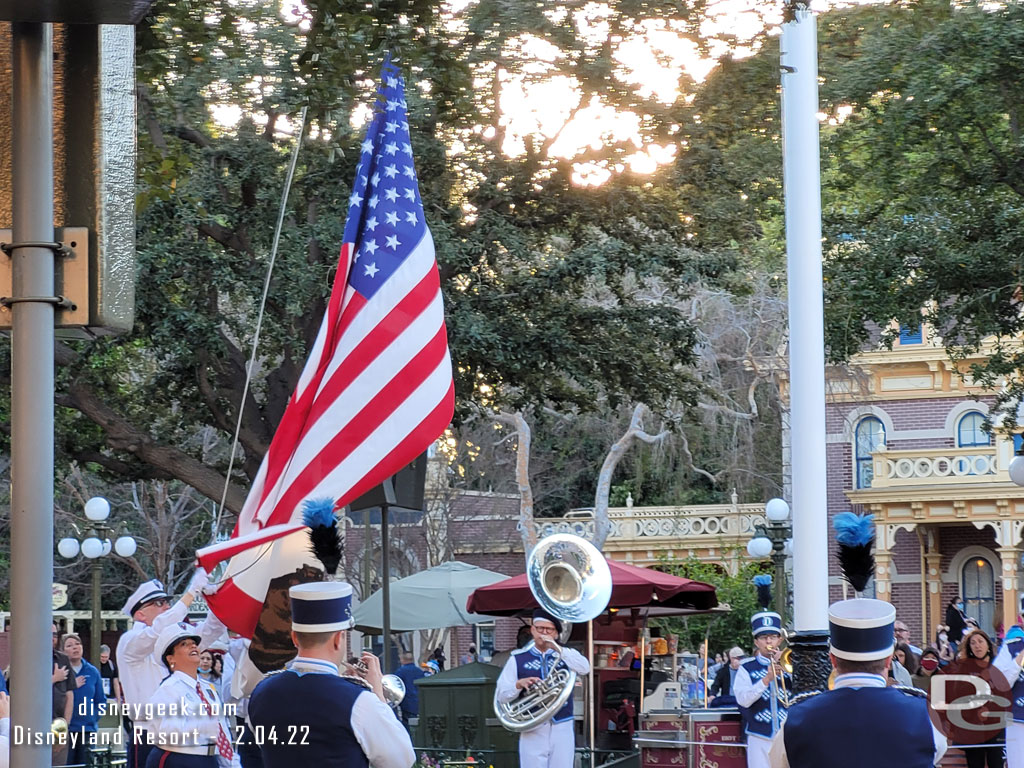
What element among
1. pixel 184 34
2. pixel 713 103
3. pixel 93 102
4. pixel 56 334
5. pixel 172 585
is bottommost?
pixel 172 585

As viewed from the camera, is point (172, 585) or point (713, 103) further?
point (172, 585)

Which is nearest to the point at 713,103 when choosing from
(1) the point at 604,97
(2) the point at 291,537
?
(1) the point at 604,97

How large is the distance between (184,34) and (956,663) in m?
11.7

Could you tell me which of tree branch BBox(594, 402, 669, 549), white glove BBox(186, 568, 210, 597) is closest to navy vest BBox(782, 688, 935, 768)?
white glove BBox(186, 568, 210, 597)

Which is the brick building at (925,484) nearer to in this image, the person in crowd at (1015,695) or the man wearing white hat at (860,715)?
the person in crowd at (1015,695)

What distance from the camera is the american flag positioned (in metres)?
9.52

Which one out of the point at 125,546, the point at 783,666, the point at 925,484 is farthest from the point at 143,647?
the point at 925,484

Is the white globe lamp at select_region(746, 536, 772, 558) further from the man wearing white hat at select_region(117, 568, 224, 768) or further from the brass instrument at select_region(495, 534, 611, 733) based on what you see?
the man wearing white hat at select_region(117, 568, 224, 768)

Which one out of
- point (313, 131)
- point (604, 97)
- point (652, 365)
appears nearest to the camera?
point (604, 97)

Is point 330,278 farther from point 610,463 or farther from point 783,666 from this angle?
point 610,463

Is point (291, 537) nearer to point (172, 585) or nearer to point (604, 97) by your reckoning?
point (604, 97)

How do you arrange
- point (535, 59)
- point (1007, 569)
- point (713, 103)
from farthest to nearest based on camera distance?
1. point (1007, 569)
2. point (713, 103)
3. point (535, 59)

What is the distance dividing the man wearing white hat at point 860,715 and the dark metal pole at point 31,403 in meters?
3.06

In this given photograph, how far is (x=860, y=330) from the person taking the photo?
50.2ft
